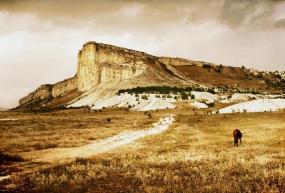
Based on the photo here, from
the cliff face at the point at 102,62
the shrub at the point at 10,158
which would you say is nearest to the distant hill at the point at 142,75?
the cliff face at the point at 102,62

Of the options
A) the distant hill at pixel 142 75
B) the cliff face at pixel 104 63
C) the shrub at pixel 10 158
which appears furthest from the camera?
the cliff face at pixel 104 63

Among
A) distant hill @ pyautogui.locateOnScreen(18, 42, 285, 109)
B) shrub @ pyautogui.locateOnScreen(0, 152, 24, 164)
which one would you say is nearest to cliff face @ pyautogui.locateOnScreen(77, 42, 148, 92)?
distant hill @ pyautogui.locateOnScreen(18, 42, 285, 109)

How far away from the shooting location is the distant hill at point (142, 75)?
14225 centimetres

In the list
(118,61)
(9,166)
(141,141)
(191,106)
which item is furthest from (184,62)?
(9,166)

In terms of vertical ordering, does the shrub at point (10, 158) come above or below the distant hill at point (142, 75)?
below

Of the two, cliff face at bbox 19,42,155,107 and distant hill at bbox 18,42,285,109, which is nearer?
distant hill at bbox 18,42,285,109

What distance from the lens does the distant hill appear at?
14225cm

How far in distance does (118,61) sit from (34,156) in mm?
132152

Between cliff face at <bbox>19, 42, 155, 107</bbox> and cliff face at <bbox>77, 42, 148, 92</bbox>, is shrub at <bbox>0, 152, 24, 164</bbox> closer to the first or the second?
cliff face at <bbox>19, 42, 155, 107</bbox>

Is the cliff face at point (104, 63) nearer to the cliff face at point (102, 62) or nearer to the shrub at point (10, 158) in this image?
the cliff face at point (102, 62)

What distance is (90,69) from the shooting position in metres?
159

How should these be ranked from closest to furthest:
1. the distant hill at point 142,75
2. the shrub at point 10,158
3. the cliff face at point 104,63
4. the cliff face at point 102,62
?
the shrub at point 10,158, the distant hill at point 142,75, the cliff face at point 104,63, the cliff face at point 102,62

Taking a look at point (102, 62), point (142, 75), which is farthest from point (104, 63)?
point (142, 75)

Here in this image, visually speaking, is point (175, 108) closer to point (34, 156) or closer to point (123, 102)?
point (123, 102)
